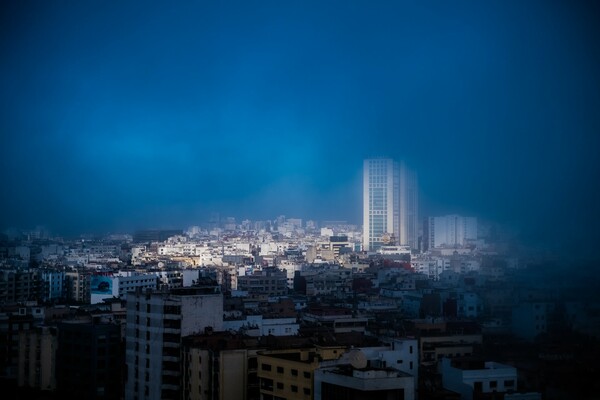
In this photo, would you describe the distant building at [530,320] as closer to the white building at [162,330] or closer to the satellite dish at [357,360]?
the white building at [162,330]

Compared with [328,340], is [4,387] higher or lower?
lower

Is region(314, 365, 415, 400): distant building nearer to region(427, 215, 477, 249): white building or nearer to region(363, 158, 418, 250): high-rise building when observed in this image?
region(427, 215, 477, 249): white building

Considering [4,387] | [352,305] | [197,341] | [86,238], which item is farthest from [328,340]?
[86,238]

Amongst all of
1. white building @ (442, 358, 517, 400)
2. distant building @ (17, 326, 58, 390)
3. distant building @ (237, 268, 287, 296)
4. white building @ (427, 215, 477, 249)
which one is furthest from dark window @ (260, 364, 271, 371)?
distant building @ (237, 268, 287, 296)

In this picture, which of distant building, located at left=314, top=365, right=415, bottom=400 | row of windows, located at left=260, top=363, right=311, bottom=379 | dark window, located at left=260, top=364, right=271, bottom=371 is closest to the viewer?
distant building, located at left=314, top=365, right=415, bottom=400

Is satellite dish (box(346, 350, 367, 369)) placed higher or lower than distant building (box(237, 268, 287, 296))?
lower

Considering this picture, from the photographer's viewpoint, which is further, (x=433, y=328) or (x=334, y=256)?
(x=334, y=256)

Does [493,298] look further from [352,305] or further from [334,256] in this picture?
[334,256]

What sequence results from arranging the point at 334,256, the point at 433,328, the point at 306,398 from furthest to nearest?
the point at 334,256 → the point at 433,328 → the point at 306,398
